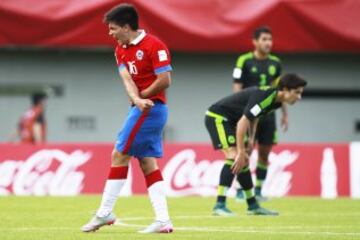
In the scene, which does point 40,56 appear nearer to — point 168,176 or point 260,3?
point 260,3

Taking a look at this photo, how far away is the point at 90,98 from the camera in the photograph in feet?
81.0

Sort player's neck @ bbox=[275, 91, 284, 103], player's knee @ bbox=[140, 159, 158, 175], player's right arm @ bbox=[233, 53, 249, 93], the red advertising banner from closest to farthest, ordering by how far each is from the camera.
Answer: player's knee @ bbox=[140, 159, 158, 175] < player's neck @ bbox=[275, 91, 284, 103] < player's right arm @ bbox=[233, 53, 249, 93] < the red advertising banner

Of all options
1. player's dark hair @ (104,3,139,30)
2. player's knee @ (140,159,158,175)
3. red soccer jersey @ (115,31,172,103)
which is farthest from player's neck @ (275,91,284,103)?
player's dark hair @ (104,3,139,30)

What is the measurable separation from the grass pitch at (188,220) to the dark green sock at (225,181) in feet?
0.94

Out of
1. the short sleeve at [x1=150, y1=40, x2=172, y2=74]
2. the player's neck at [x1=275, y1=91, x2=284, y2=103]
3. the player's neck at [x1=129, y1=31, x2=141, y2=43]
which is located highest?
the player's neck at [x1=129, y1=31, x2=141, y2=43]

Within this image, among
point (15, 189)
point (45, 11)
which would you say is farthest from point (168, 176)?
point (45, 11)

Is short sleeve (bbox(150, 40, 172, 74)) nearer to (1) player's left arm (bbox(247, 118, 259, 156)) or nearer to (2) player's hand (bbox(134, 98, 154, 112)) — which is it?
(2) player's hand (bbox(134, 98, 154, 112))

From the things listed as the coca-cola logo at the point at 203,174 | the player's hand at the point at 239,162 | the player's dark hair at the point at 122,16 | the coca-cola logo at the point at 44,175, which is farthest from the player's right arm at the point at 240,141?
the coca-cola logo at the point at 44,175

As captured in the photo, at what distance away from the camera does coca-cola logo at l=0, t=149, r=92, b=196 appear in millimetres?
18781

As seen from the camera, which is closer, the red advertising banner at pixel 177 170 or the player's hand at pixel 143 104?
the player's hand at pixel 143 104

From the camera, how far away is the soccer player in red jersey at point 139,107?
10250mm

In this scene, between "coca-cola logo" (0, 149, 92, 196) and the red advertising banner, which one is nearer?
"coca-cola logo" (0, 149, 92, 196)

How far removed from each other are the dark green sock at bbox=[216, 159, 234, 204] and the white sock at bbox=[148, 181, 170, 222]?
2.84 m

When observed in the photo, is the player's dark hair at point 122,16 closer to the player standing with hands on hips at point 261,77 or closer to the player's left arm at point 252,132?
the player's left arm at point 252,132
